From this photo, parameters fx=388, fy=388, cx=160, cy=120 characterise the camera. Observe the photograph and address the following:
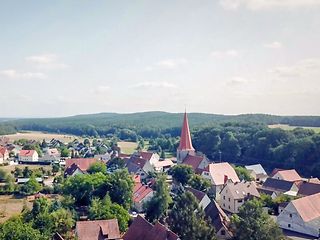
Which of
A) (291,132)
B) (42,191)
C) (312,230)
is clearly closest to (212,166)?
(312,230)

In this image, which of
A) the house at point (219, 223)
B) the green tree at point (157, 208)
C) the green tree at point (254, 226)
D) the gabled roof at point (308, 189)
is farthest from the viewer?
the gabled roof at point (308, 189)

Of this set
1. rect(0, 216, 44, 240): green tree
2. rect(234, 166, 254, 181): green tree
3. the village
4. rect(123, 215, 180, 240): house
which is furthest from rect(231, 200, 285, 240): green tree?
rect(234, 166, 254, 181): green tree

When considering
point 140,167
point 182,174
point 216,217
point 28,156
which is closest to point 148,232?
point 216,217

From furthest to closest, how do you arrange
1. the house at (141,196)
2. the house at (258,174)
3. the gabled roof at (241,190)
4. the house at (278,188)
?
the house at (258,174) → the house at (278,188) → the gabled roof at (241,190) → the house at (141,196)

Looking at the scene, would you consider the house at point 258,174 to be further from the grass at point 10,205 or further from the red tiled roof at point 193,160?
the grass at point 10,205

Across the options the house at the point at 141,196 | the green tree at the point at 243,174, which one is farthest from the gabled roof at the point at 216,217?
the green tree at the point at 243,174
